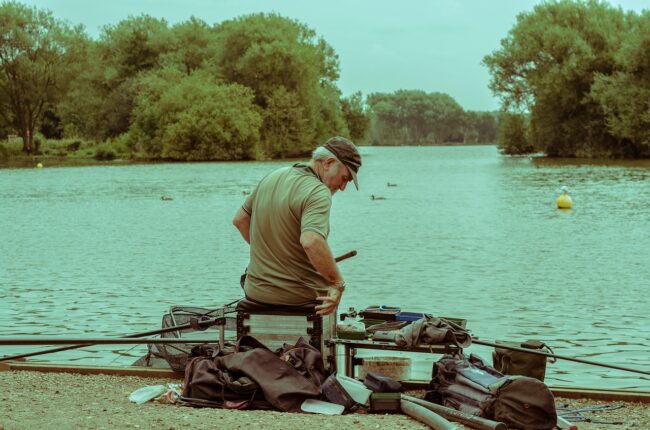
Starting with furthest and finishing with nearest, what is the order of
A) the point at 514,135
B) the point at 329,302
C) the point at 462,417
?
the point at 514,135
the point at 329,302
the point at 462,417

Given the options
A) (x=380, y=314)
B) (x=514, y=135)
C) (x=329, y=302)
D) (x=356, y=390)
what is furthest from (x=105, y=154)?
(x=356, y=390)

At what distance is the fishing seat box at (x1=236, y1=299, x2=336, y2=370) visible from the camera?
6711mm

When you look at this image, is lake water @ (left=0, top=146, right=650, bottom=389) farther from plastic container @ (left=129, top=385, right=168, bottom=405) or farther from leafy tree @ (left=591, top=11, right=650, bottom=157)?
leafy tree @ (left=591, top=11, right=650, bottom=157)

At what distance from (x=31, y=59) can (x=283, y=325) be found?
258 ft

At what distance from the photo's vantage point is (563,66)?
225 ft

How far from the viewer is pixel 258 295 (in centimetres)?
681

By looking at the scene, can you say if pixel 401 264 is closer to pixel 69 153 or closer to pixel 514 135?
pixel 514 135

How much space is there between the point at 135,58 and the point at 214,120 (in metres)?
15.8

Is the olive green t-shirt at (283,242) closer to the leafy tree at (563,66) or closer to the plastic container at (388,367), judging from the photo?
the plastic container at (388,367)

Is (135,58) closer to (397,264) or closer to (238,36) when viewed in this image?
(238,36)

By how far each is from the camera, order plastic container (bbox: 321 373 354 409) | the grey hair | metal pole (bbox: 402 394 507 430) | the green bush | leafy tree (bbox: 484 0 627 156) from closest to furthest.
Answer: metal pole (bbox: 402 394 507 430)
plastic container (bbox: 321 373 354 409)
the grey hair
leafy tree (bbox: 484 0 627 156)
the green bush

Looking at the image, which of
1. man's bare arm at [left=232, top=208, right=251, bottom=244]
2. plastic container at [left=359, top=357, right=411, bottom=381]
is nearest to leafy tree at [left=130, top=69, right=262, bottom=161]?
plastic container at [left=359, top=357, right=411, bottom=381]

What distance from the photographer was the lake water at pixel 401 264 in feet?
38.9

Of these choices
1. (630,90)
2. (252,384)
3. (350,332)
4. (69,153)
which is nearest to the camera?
(252,384)
